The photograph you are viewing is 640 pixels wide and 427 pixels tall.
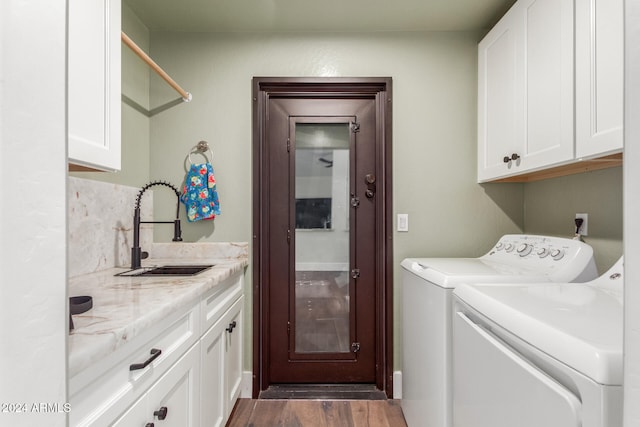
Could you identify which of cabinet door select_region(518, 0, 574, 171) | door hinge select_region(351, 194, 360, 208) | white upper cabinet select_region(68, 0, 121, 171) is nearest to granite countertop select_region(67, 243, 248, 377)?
white upper cabinet select_region(68, 0, 121, 171)

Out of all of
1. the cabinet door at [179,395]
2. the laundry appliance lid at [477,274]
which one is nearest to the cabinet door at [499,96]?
the laundry appliance lid at [477,274]

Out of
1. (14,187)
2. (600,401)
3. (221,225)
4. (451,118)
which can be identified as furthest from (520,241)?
(14,187)

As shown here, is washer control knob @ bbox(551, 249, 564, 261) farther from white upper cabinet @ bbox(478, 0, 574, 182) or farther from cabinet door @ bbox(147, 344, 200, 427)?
cabinet door @ bbox(147, 344, 200, 427)

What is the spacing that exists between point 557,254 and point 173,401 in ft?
5.56

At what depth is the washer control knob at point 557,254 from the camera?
1450mm

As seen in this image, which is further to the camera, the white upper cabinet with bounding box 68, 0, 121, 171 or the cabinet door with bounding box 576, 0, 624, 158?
the cabinet door with bounding box 576, 0, 624, 158

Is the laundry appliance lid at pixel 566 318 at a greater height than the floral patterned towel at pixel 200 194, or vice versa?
the floral patterned towel at pixel 200 194

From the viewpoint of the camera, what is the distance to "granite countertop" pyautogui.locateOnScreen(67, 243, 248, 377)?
2.28 feet

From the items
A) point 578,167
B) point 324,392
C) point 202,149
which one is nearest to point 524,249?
point 578,167

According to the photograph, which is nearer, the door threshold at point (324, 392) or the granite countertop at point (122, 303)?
the granite countertop at point (122, 303)

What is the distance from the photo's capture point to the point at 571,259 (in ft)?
4.56

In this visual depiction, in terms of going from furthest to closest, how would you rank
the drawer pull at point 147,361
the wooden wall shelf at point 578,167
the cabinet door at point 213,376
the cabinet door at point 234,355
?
the cabinet door at point 234,355, the cabinet door at point 213,376, the wooden wall shelf at point 578,167, the drawer pull at point 147,361

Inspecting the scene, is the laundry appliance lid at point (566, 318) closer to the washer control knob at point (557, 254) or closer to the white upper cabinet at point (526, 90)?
the washer control knob at point (557, 254)

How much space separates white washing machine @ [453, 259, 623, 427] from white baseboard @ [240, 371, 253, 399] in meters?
1.34
